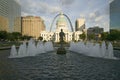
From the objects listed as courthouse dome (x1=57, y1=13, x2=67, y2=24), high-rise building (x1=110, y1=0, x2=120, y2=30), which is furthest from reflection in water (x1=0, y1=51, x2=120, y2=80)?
courthouse dome (x1=57, y1=13, x2=67, y2=24)

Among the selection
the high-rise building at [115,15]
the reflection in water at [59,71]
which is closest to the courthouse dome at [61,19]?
the high-rise building at [115,15]

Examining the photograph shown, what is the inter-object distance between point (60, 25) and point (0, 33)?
8708 cm

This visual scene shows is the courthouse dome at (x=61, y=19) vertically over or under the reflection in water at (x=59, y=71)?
over

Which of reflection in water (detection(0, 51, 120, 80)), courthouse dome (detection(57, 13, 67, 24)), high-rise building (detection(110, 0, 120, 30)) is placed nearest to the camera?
reflection in water (detection(0, 51, 120, 80))

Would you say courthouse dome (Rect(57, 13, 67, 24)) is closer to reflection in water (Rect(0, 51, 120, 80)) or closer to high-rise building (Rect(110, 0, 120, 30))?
high-rise building (Rect(110, 0, 120, 30))

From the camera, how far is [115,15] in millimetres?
136125

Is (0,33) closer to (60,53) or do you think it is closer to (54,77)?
(60,53)

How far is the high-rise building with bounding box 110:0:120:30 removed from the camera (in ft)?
428

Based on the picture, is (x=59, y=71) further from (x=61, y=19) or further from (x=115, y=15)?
(x=61, y=19)

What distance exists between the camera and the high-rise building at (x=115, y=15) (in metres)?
131

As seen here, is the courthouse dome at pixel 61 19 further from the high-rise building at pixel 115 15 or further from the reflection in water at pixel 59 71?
the reflection in water at pixel 59 71

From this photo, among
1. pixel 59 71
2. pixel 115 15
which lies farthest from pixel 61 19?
pixel 59 71

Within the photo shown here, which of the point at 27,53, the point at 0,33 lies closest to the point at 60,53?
the point at 27,53

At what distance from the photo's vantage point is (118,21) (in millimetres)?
128250
